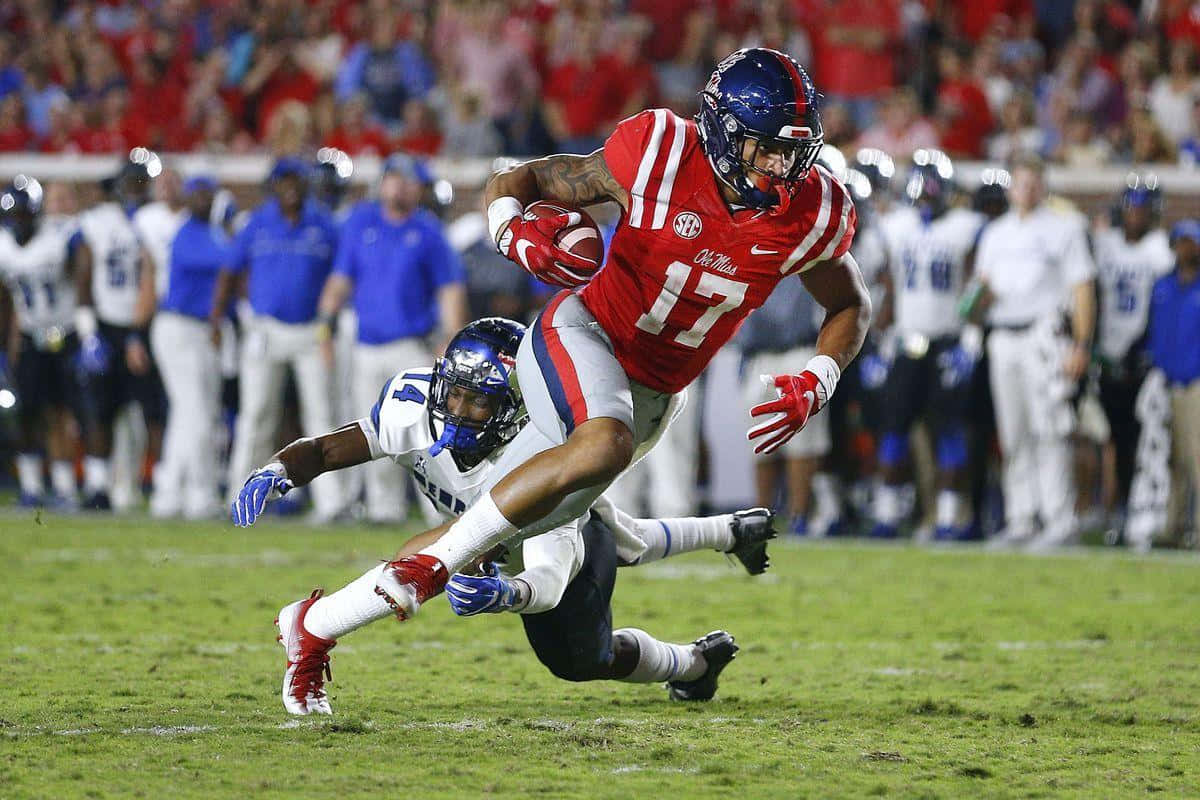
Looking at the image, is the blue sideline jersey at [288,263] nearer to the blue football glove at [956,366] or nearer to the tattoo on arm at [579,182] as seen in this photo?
the blue football glove at [956,366]

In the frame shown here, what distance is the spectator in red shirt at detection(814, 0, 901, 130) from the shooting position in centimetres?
1168

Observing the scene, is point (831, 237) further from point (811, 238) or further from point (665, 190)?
point (665, 190)

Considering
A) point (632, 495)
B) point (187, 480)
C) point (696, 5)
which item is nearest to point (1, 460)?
point (187, 480)

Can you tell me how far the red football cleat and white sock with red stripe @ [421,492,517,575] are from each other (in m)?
0.02

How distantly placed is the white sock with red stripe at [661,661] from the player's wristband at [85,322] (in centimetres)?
630

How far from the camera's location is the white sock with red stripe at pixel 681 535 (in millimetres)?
4879

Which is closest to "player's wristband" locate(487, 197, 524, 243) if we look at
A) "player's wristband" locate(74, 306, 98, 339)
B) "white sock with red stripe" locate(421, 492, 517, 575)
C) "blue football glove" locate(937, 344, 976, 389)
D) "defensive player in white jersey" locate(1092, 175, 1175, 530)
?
"white sock with red stripe" locate(421, 492, 517, 575)

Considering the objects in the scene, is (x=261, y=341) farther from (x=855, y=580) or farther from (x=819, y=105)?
(x=819, y=105)

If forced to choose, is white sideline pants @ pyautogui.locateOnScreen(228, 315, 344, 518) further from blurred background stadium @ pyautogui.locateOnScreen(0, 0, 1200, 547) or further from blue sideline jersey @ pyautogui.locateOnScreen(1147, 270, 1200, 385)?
blue sideline jersey @ pyautogui.locateOnScreen(1147, 270, 1200, 385)

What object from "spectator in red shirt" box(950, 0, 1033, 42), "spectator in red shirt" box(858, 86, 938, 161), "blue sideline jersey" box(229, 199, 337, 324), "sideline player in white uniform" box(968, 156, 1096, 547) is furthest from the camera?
"spectator in red shirt" box(950, 0, 1033, 42)

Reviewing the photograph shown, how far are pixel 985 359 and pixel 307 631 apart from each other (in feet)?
19.5

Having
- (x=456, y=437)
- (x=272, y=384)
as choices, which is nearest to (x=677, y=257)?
(x=456, y=437)

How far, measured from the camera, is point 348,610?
405 cm

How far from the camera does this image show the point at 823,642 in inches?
233
